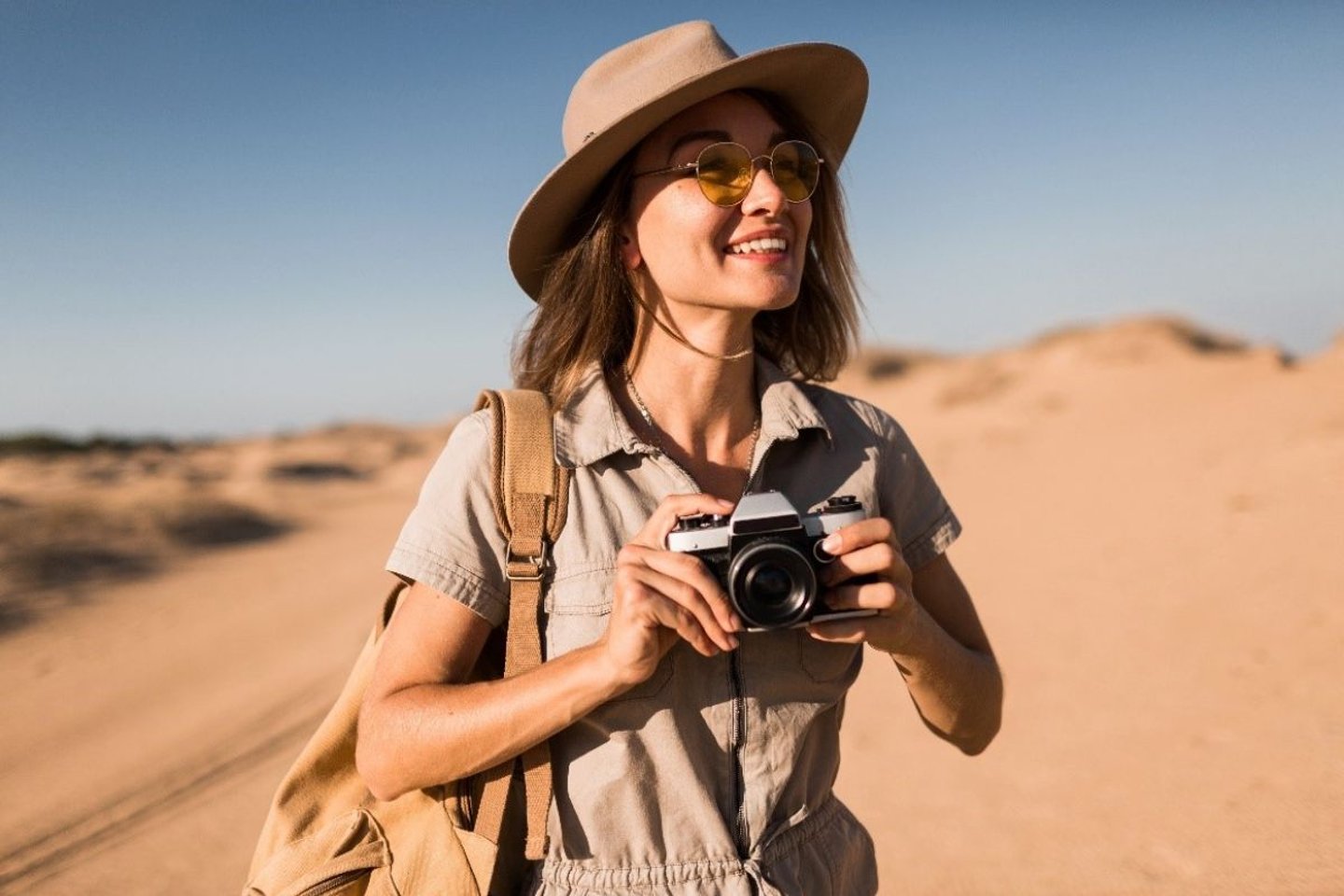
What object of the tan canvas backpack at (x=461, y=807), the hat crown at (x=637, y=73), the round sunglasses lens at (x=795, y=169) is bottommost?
the tan canvas backpack at (x=461, y=807)

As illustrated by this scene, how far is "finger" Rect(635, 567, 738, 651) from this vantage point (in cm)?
171

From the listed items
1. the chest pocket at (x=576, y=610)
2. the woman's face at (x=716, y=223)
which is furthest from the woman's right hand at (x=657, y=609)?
the woman's face at (x=716, y=223)

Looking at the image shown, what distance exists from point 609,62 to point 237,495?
1744 centimetres

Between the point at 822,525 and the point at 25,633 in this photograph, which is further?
the point at 25,633

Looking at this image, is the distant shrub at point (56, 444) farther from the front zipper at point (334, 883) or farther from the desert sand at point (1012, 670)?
the front zipper at point (334, 883)

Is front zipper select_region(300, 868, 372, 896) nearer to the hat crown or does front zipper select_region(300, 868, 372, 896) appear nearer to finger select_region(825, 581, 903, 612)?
finger select_region(825, 581, 903, 612)

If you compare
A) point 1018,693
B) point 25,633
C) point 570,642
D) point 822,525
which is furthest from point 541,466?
point 25,633

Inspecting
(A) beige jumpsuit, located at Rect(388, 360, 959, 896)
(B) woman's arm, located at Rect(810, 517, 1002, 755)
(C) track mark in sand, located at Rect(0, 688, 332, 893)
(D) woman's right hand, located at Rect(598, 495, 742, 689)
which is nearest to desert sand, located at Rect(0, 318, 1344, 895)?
(C) track mark in sand, located at Rect(0, 688, 332, 893)

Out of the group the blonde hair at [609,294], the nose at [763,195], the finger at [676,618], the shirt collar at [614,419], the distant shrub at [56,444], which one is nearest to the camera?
the finger at [676,618]

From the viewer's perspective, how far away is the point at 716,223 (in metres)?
2.11

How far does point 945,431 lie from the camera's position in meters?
20.4

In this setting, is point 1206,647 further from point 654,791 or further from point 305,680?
point 654,791

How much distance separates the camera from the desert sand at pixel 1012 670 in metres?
4.55

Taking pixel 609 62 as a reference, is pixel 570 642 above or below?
below
